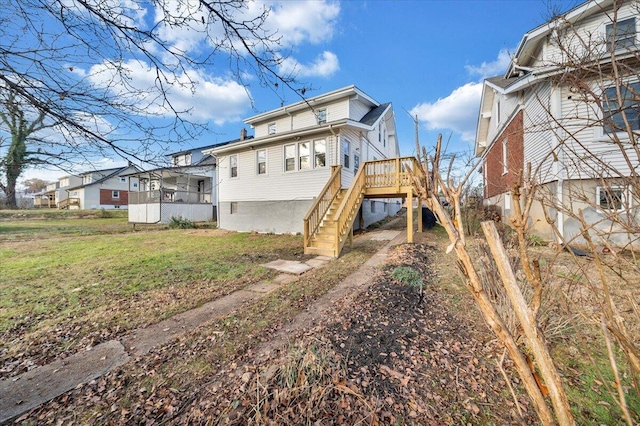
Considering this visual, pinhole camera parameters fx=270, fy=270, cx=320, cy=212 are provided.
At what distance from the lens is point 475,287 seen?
3.69 feet

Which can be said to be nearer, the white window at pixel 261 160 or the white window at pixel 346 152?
the white window at pixel 346 152

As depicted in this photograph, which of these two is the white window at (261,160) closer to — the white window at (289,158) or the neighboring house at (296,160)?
the neighboring house at (296,160)

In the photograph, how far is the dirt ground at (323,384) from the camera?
7.07 ft

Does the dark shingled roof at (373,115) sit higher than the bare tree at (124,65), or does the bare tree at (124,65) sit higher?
the dark shingled roof at (373,115)

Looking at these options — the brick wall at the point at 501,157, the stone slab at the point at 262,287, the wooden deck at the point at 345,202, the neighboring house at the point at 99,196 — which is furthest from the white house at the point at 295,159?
the neighboring house at the point at 99,196

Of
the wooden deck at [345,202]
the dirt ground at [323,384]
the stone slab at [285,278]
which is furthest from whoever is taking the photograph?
the wooden deck at [345,202]

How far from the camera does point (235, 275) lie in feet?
19.6

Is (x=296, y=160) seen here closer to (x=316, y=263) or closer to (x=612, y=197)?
(x=316, y=263)

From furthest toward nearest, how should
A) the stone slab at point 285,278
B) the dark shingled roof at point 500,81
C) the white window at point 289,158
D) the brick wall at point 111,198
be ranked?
the brick wall at point 111,198, the white window at point 289,158, the dark shingled roof at point 500,81, the stone slab at point 285,278

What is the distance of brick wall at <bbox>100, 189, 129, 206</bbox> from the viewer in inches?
1383

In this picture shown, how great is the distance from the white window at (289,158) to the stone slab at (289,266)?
640cm

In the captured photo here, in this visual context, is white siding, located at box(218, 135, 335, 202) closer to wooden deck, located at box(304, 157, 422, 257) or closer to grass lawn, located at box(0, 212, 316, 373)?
wooden deck, located at box(304, 157, 422, 257)

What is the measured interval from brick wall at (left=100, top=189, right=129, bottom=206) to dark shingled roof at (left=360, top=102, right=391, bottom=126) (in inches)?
1377

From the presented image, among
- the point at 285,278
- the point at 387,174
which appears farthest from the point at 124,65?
the point at 387,174
